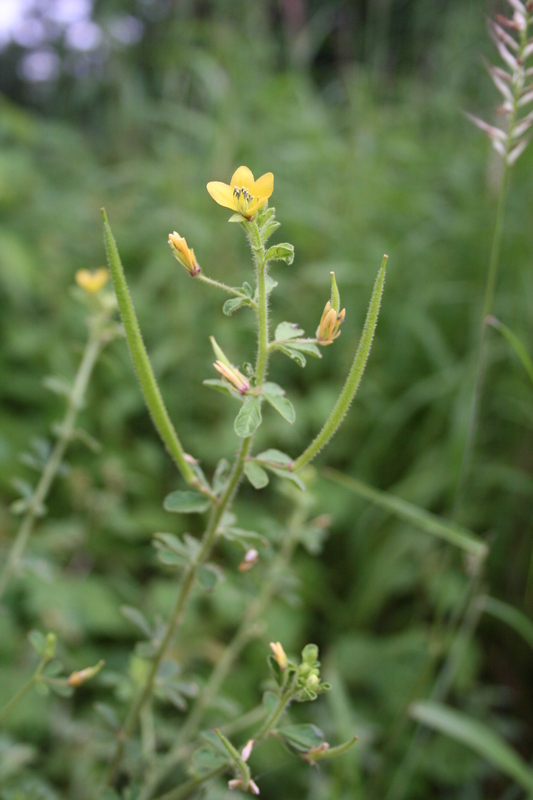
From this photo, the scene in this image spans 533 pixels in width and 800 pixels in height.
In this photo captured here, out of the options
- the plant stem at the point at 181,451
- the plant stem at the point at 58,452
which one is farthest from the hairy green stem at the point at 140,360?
the plant stem at the point at 58,452

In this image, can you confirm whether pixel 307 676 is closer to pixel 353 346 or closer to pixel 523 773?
pixel 523 773

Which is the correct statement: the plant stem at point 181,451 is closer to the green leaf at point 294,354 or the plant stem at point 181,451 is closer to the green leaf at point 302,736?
the green leaf at point 294,354

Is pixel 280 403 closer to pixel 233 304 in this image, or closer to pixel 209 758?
pixel 233 304

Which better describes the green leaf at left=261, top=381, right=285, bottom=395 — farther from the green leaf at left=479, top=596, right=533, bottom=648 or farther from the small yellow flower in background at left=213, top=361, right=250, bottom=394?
the green leaf at left=479, top=596, right=533, bottom=648

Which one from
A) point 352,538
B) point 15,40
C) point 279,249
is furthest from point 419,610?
point 15,40

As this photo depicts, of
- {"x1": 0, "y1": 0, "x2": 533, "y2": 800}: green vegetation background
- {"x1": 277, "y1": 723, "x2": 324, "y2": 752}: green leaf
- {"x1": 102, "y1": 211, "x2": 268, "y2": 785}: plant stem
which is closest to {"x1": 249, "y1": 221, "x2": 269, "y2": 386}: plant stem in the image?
{"x1": 102, "y1": 211, "x2": 268, "y2": 785}: plant stem
